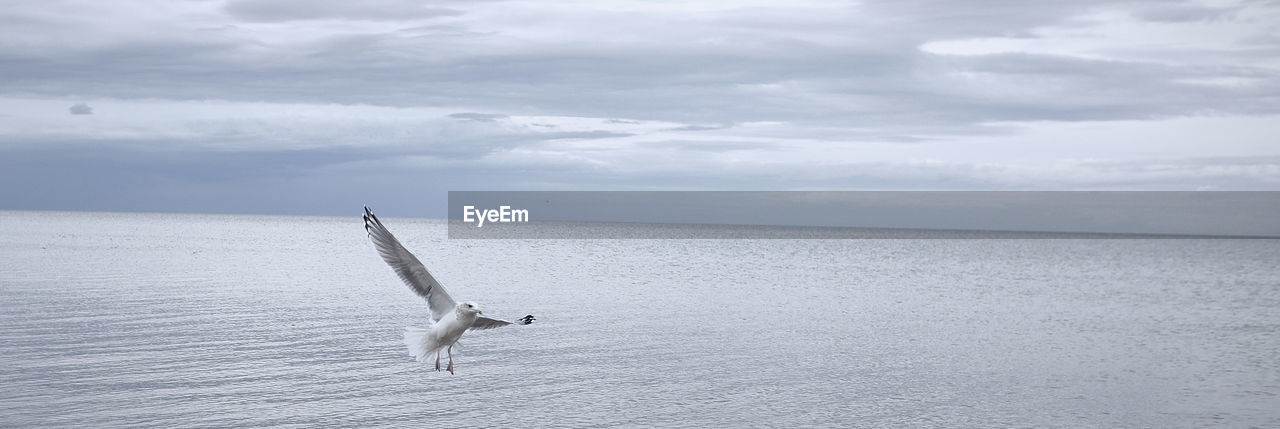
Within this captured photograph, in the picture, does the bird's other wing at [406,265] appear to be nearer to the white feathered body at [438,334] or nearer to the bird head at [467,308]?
the white feathered body at [438,334]

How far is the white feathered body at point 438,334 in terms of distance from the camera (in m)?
11.0

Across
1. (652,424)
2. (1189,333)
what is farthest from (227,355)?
(1189,333)

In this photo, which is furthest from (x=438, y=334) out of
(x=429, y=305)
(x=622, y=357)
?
(x=622, y=357)

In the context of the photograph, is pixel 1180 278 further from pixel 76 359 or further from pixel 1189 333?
pixel 76 359

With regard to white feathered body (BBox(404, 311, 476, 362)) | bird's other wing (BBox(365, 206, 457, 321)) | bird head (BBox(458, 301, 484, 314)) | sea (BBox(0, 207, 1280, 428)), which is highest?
bird's other wing (BBox(365, 206, 457, 321))

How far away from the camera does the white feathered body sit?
11.0 metres

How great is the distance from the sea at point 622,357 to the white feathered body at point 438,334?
257cm

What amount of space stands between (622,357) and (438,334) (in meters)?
9.33

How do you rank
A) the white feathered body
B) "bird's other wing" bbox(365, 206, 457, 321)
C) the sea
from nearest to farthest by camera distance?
the white feathered body → "bird's other wing" bbox(365, 206, 457, 321) → the sea

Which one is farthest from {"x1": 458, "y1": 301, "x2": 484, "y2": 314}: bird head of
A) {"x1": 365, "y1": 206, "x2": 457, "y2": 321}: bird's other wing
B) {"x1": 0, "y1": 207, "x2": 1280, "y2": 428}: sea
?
{"x1": 0, "y1": 207, "x2": 1280, "y2": 428}: sea

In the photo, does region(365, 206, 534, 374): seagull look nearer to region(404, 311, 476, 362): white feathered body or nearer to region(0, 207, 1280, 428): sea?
region(404, 311, 476, 362): white feathered body

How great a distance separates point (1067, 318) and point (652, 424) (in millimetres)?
23039

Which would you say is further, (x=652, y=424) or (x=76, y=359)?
(x=76, y=359)

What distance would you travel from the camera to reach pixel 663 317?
2928cm
